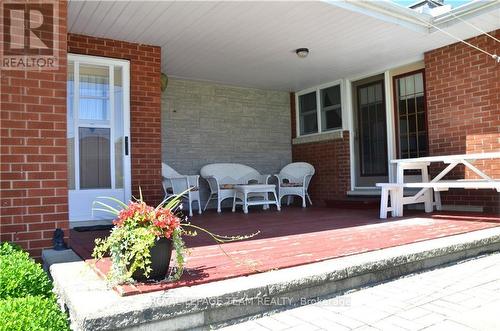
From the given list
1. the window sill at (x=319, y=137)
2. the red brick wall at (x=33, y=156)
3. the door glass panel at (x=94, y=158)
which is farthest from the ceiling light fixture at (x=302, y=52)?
the red brick wall at (x=33, y=156)

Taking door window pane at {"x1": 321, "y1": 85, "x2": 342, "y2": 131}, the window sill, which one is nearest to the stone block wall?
the window sill

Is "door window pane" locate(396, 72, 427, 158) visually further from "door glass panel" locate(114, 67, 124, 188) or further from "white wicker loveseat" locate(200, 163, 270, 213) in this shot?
"door glass panel" locate(114, 67, 124, 188)

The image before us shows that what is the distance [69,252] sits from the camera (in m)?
Result: 3.00

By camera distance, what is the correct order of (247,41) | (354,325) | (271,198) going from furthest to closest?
1. (271,198)
2. (247,41)
3. (354,325)

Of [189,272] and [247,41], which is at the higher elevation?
[247,41]

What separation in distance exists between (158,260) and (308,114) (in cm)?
664

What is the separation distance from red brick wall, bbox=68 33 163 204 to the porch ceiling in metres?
0.16

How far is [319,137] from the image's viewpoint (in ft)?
26.0

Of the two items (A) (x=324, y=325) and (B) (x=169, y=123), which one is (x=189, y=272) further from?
(B) (x=169, y=123)

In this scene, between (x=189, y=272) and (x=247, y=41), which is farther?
(x=247, y=41)

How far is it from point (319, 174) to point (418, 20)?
11.7 feet

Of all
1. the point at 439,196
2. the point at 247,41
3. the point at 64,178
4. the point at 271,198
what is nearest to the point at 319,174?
the point at 271,198

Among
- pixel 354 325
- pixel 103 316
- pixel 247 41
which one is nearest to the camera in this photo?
pixel 103 316

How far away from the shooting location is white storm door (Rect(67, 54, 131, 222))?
507 cm
